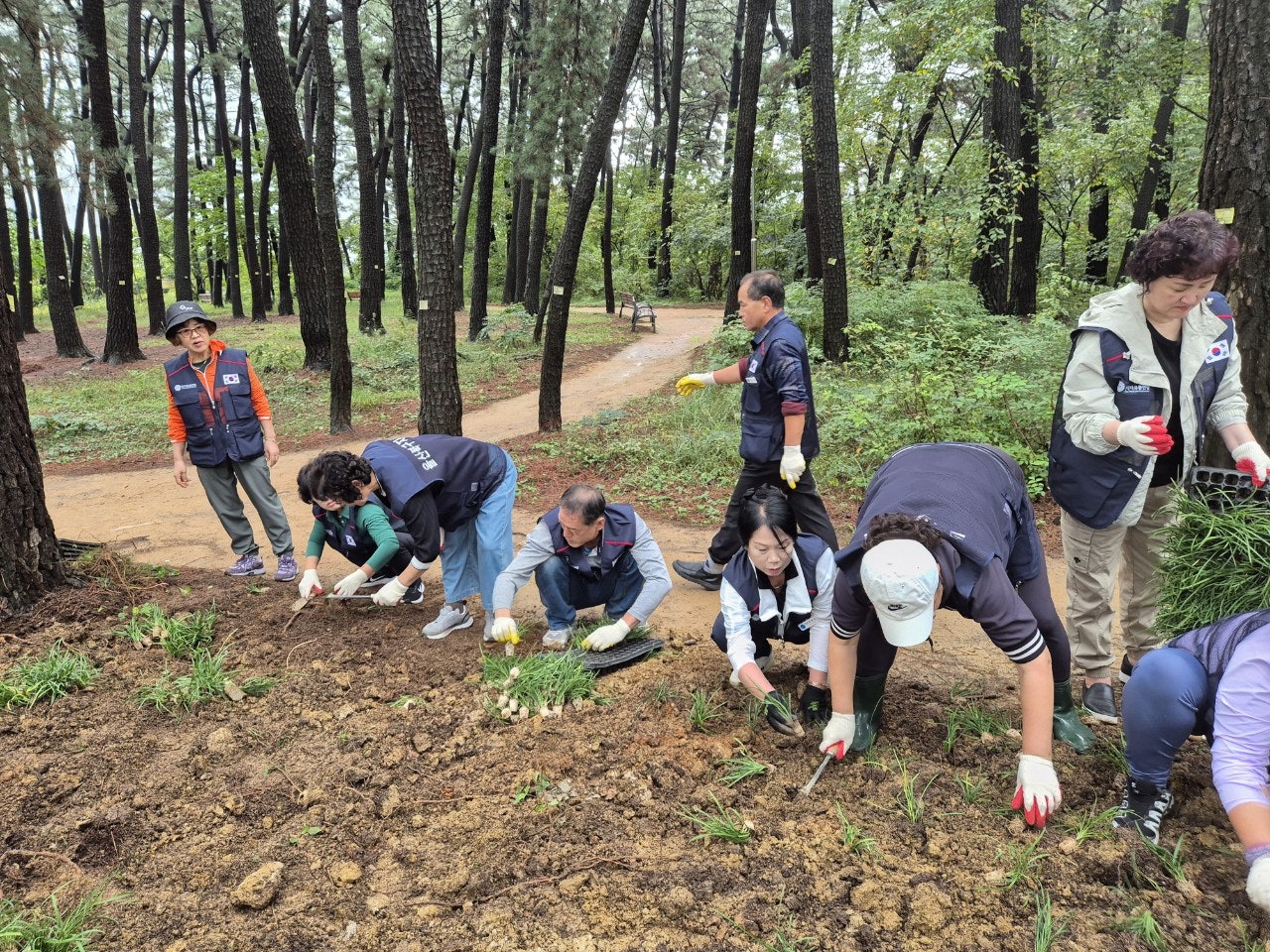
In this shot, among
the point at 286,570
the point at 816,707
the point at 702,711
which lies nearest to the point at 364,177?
the point at 286,570

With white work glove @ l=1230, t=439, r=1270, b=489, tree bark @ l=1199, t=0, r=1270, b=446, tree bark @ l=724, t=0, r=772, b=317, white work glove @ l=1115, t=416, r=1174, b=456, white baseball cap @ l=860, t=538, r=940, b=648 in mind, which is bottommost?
white baseball cap @ l=860, t=538, r=940, b=648

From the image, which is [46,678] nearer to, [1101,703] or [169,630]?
[169,630]

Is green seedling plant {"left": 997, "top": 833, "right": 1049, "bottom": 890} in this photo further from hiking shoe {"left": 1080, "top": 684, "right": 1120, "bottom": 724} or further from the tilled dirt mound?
hiking shoe {"left": 1080, "top": 684, "right": 1120, "bottom": 724}

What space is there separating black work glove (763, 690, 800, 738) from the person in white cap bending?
21 cm

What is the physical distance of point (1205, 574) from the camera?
7.99 ft

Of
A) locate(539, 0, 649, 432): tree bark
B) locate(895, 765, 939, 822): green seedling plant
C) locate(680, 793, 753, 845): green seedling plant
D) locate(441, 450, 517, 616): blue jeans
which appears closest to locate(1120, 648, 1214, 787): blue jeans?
locate(895, 765, 939, 822): green seedling plant

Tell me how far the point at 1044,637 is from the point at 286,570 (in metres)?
4.22

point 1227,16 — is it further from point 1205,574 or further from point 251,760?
point 251,760

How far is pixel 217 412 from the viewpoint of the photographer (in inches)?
181

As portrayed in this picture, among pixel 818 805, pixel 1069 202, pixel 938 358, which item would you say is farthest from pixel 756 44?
pixel 818 805

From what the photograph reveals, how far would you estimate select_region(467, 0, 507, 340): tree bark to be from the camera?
13781 millimetres

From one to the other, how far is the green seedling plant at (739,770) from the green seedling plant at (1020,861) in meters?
0.77

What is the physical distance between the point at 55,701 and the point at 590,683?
2186 mm

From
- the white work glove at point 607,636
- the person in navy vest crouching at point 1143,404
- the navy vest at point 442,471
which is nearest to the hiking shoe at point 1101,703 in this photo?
the person in navy vest crouching at point 1143,404
